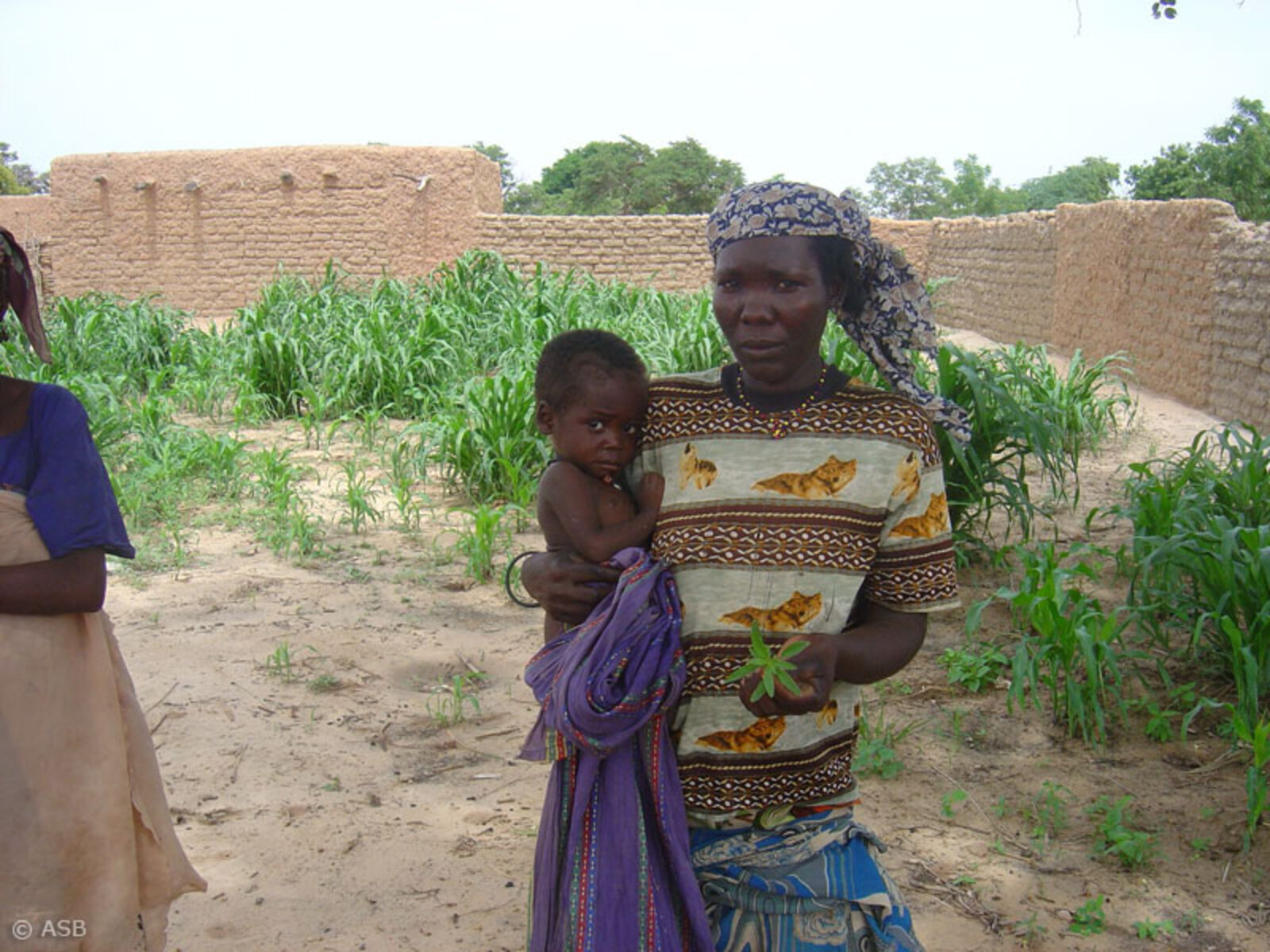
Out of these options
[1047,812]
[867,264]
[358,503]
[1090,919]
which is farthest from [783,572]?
[358,503]

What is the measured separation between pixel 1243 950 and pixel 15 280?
9.06ft

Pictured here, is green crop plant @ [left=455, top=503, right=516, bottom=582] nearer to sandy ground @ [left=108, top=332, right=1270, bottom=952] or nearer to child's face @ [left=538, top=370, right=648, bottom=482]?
sandy ground @ [left=108, top=332, right=1270, bottom=952]

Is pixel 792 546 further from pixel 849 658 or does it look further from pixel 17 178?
pixel 17 178

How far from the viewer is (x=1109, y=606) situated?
4316 millimetres

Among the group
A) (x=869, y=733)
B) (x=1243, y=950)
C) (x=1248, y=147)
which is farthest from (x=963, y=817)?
(x=1248, y=147)

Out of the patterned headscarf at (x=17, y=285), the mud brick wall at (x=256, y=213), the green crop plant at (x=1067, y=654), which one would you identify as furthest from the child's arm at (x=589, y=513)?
the mud brick wall at (x=256, y=213)

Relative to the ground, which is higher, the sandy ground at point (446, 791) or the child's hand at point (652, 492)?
the child's hand at point (652, 492)

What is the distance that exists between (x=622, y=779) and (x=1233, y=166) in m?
20.3

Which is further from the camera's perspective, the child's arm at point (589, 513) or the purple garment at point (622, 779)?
the child's arm at point (589, 513)

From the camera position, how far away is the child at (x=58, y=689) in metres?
1.69

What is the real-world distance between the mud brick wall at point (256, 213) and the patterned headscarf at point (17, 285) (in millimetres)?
11975

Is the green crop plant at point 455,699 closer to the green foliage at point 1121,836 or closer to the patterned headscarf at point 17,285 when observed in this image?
the green foliage at point 1121,836

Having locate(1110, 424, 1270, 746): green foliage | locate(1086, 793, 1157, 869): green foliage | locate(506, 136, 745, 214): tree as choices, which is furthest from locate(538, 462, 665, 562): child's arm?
locate(506, 136, 745, 214): tree

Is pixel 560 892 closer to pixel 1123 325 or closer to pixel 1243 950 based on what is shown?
pixel 1243 950
